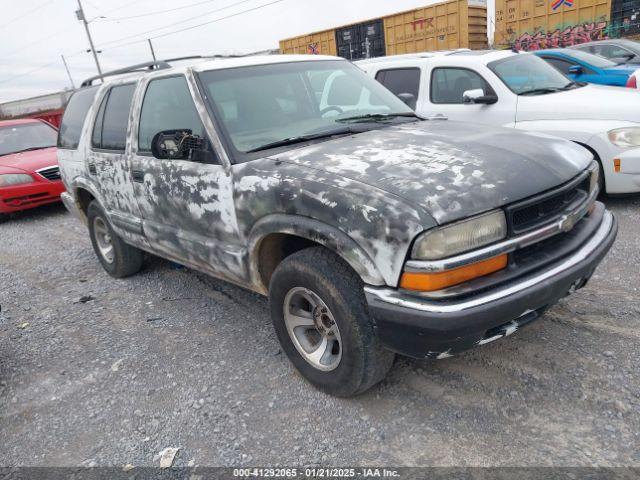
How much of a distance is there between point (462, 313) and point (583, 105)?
4.29 metres

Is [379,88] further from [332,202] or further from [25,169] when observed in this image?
[25,169]

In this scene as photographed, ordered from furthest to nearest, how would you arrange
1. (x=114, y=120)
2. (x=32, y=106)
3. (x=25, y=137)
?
(x=32, y=106) → (x=25, y=137) → (x=114, y=120)

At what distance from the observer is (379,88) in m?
3.87

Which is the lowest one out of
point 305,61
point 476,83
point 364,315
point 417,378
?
point 417,378

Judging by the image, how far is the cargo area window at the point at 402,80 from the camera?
6.28 meters

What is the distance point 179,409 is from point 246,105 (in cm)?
188

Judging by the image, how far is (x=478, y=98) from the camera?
554 cm

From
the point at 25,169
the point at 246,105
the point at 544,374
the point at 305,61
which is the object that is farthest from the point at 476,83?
the point at 25,169

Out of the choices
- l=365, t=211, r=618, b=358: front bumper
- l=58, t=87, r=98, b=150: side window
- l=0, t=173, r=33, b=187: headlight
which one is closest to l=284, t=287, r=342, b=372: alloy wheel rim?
l=365, t=211, r=618, b=358: front bumper

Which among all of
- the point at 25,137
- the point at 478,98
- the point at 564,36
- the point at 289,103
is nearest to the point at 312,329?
the point at 289,103

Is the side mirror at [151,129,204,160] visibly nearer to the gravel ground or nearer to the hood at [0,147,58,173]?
the gravel ground

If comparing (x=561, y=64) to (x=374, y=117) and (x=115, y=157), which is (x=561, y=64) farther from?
(x=115, y=157)

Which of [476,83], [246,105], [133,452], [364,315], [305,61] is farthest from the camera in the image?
[476,83]

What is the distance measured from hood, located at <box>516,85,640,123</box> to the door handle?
4.13 meters
